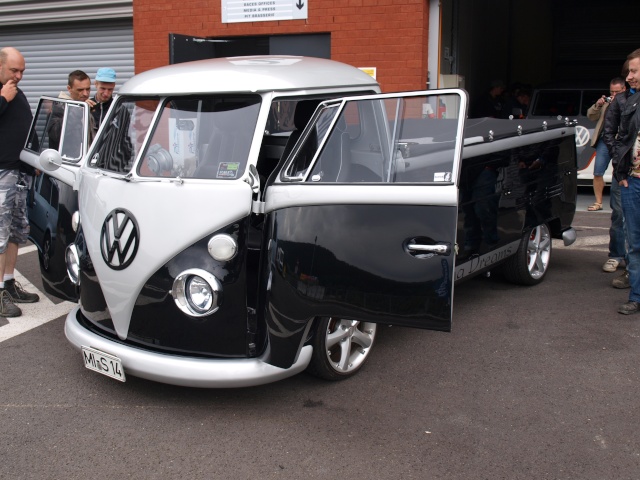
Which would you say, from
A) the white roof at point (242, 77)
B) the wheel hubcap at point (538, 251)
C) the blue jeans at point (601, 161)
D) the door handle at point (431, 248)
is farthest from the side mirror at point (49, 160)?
the blue jeans at point (601, 161)

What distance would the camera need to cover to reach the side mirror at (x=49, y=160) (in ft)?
16.6

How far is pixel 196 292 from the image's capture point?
3.92 m

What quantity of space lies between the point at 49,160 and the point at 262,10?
592 cm

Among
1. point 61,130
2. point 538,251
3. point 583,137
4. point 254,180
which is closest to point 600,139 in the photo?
point 583,137

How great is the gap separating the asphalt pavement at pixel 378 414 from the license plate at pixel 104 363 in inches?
9.2

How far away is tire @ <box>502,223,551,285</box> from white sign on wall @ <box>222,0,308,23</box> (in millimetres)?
5175

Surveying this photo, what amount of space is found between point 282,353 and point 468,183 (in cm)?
195

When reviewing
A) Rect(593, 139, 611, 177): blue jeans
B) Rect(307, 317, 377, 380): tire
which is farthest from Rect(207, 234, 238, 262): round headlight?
Rect(593, 139, 611, 177): blue jeans

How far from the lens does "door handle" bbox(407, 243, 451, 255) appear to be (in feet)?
11.6

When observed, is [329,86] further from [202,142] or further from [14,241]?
[14,241]

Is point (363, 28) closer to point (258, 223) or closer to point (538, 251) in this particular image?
point (538, 251)

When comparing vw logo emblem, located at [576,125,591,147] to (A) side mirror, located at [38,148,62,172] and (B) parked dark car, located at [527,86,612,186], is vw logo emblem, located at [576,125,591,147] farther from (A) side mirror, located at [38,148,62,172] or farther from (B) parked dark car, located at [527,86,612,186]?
(A) side mirror, located at [38,148,62,172]

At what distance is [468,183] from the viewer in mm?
5012

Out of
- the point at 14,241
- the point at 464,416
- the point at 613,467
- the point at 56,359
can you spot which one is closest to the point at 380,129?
the point at 464,416
